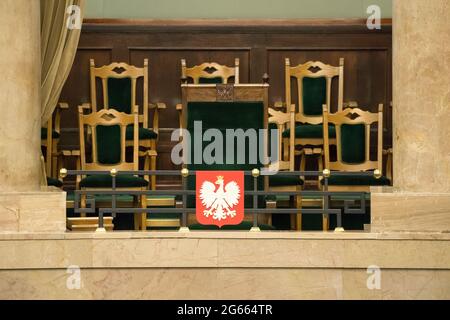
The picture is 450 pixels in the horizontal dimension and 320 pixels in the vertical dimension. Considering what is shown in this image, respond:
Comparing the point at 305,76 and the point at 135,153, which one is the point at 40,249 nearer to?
the point at 135,153

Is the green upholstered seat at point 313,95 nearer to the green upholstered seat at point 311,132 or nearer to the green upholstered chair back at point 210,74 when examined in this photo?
the green upholstered seat at point 311,132

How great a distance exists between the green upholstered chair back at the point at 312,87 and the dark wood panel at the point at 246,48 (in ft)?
1.53

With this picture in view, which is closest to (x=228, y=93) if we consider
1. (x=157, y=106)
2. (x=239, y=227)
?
(x=239, y=227)

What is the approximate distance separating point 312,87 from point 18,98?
3.25m

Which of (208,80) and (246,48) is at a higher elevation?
(246,48)

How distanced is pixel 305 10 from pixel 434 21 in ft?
12.7

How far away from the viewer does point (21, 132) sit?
350 inches

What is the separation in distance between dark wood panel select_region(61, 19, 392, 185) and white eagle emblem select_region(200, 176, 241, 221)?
281cm

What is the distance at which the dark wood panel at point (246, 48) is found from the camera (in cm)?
1165

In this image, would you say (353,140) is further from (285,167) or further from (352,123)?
(285,167)

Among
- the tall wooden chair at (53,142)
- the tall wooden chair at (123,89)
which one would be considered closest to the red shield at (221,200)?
the tall wooden chair at (53,142)

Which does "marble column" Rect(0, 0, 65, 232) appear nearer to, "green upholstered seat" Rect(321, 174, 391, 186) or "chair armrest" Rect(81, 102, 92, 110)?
"chair armrest" Rect(81, 102, 92, 110)

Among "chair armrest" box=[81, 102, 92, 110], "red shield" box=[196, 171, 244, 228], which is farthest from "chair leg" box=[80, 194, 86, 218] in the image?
"chair armrest" box=[81, 102, 92, 110]

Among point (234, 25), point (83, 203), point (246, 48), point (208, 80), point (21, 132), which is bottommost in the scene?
point (83, 203)
